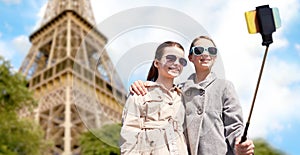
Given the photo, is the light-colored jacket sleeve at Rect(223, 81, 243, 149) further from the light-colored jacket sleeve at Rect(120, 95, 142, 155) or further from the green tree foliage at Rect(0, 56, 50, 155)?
the green tree foliage at Rect(0, 56, 50, 155)

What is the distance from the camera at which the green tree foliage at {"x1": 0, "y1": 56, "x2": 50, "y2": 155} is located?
42.0 ft

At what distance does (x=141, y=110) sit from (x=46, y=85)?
2437 cm

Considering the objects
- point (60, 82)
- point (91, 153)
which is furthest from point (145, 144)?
point (60, 82)

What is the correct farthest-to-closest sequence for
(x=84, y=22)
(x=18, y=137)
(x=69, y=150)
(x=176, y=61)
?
(x=84, y=22) < (x=69, y=150) < (x=18, y=137) < (x=176, y=61)

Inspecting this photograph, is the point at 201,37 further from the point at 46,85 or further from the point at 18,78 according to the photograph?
the point at 46,85

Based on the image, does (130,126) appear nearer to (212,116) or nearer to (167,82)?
(167,82)

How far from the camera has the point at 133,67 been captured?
2.60 m

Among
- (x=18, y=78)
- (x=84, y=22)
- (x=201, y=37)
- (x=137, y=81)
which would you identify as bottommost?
(x=137, y=81)

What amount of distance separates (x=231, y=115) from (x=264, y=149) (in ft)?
65.0

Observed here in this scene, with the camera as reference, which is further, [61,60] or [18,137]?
[61,60]

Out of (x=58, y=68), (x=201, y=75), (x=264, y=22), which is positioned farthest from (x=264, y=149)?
(x=264, y=22)

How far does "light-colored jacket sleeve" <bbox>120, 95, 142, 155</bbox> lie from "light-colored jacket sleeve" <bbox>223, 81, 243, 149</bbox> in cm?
51

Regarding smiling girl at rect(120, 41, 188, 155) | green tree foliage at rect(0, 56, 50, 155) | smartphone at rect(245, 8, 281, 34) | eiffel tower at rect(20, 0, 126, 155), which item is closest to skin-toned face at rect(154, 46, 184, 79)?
smiling girl at rect(120, 41, 188, 155)

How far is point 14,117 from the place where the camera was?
12953 millimetres
